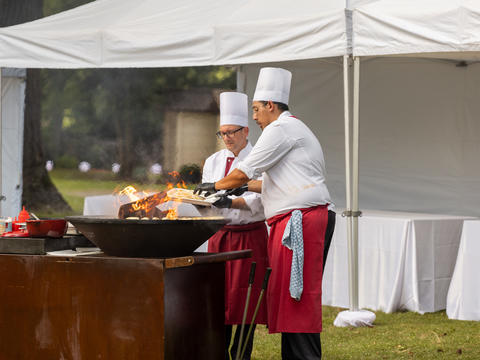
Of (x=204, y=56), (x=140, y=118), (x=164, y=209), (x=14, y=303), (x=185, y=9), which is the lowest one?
(x=14, y=303)

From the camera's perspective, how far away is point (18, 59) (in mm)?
6336

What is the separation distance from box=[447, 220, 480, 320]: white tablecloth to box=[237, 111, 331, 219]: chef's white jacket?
91.8 inches

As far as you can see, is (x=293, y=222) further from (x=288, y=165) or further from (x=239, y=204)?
(x=239, y=204)

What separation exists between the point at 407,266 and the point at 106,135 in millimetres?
27065

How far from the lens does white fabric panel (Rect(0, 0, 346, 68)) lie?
541 centimetres

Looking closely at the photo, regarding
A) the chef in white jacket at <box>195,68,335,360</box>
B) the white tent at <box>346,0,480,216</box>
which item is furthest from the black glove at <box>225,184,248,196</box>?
the white tent at <box>346,0,480,216</box>

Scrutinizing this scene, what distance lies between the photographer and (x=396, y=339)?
5195 mm

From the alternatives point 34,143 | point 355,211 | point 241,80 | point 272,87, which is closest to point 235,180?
point 272,87

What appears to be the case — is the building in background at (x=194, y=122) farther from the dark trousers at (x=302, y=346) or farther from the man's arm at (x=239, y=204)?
the dark trousers at (x=302, y=346)

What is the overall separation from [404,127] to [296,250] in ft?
14.0

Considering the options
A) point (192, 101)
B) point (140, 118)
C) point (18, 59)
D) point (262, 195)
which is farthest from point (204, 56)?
point (140, 118)

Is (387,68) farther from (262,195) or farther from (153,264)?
(153,264)

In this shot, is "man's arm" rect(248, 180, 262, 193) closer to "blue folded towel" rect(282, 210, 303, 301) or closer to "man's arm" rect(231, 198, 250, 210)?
"man's arm" rect(231, 198, 250, 210)

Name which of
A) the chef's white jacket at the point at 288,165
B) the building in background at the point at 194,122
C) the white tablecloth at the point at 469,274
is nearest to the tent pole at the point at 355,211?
the white tablecloth at the point at 469,274
